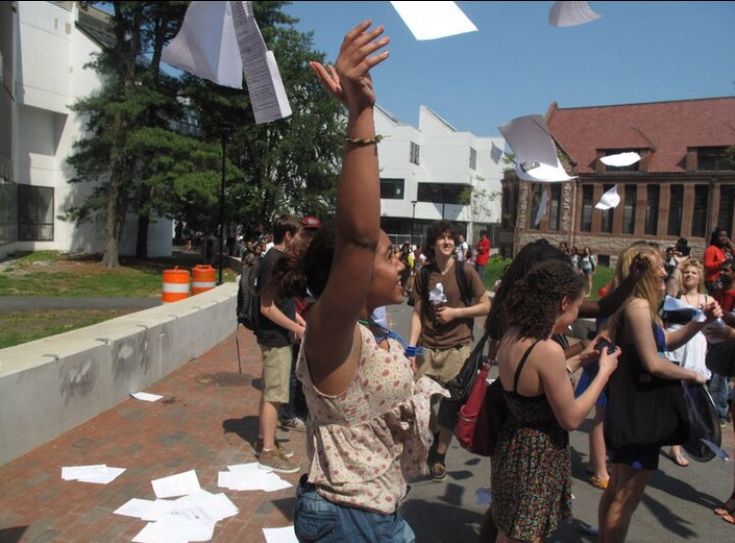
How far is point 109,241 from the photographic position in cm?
2572

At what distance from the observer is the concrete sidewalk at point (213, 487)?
380 cm

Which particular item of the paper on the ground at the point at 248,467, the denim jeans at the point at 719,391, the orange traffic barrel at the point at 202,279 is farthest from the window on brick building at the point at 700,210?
the paper on the ground at the point at 248,467

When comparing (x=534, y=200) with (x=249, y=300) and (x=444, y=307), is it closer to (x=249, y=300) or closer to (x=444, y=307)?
(x=444, y=307)

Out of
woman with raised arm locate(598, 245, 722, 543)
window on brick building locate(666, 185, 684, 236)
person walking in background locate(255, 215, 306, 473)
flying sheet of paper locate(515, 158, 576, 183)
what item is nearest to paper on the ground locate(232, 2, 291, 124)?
woman with raised arm locate(598, 245, 722, 543)

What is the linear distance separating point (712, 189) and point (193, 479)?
48051mm

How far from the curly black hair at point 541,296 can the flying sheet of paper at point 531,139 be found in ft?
11.8

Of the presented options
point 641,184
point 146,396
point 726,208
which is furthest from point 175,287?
point 641,184

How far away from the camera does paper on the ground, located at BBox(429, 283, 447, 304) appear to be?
4914 mm

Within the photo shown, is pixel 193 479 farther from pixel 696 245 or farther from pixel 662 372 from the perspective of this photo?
pixel 696 245

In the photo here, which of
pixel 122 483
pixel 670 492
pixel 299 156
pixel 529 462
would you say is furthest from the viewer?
pixel 299 156

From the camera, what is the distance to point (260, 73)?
2.27 meters

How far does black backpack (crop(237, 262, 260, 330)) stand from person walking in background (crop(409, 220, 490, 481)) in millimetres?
1346

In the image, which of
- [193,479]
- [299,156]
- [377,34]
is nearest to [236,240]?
[299,156]

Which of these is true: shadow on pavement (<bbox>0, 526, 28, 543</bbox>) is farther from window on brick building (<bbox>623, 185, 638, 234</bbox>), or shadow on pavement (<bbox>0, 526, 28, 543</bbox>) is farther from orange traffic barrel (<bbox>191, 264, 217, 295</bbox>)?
window on brick building (<bbox>623, 185, 638, 234</bbox>)
